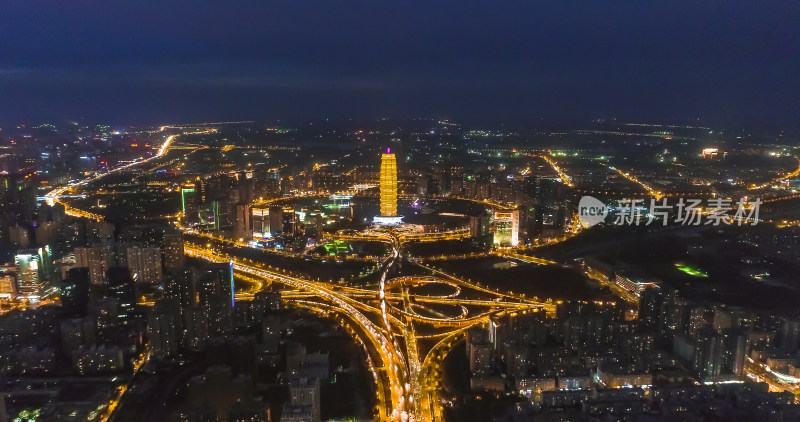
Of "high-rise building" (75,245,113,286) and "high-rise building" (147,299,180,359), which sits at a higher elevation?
"high-rise building" (75,245,113,286)

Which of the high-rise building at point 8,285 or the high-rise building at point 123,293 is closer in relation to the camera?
the high-rise building at point 123,293

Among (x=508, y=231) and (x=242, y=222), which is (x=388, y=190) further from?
(x=242, y=222)

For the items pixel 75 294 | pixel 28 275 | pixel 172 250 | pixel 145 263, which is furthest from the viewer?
pixel 172 250

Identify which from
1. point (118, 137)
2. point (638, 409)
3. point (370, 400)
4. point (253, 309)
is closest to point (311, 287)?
point (253, 309)

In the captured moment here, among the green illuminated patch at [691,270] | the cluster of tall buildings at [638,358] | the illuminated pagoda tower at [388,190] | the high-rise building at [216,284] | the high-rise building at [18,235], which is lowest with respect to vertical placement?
the cluster of tall buildings at [638,358]

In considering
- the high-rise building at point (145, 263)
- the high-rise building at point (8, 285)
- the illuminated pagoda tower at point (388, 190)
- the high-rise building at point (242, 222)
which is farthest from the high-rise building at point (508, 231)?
the high-rise building at point (8, 285)

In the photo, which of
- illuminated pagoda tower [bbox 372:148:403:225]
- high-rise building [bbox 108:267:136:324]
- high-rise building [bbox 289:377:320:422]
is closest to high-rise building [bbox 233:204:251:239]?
illuminated pagoda tower [bbox 372:148:403:225]

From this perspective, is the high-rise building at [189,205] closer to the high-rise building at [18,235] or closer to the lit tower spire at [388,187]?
the high-rise building at [18,235]

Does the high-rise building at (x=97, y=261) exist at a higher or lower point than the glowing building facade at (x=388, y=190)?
lower

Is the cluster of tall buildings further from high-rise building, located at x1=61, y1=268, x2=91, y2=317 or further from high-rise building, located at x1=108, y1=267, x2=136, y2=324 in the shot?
high-rise building, located at x1=61, y1=268, x2=91, y2=317

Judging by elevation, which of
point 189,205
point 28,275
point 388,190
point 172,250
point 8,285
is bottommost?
point 8,285

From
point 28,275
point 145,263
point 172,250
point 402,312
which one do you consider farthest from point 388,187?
point 28,275
